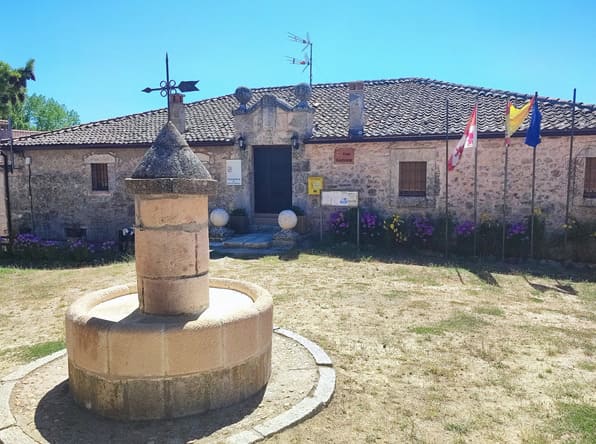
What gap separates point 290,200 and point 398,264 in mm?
4885

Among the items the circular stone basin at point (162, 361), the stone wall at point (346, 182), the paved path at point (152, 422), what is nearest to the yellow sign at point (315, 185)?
the stone wall at point (346, 182)

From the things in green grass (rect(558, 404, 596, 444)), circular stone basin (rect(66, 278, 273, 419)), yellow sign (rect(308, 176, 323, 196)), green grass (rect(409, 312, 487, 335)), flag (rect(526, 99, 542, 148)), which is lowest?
green grass (rect(558, 404, 596, 444))

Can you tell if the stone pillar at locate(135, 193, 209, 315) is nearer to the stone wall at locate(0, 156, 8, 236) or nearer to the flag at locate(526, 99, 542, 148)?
the flag at locate(526, 99, 542, 148)

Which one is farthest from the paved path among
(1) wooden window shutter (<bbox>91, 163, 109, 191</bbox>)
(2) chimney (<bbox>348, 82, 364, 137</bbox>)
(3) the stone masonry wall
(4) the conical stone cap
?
(1) wooden window shutter (<bbox>91, 163, 109, 191</bbox>)

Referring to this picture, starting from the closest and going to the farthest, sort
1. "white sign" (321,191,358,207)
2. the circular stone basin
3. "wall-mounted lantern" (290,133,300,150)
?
the circular stone basin
"white sign" (321,191,358,207)
"wall-mounted lantern" (290,133,300,150)

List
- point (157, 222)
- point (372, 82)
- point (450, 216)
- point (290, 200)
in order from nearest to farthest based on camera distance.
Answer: point (157, 222)
point (450, 216)
point (290, 200)
point (372, 82)

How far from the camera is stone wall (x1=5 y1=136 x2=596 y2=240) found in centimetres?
1116

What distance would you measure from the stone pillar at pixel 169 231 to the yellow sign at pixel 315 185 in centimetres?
901

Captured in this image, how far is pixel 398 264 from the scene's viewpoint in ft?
33.3

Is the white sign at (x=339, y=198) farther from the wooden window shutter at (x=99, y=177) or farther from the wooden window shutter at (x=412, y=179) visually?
the wooden window shutter at (x=99, y=177)

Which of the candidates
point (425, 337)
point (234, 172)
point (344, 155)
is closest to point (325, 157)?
point (344, 155)

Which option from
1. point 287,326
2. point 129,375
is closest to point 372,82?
point 287,326

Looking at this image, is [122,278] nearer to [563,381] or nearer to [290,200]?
[290,200]

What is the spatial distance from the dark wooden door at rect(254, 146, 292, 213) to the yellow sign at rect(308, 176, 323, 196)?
108 centimetres
